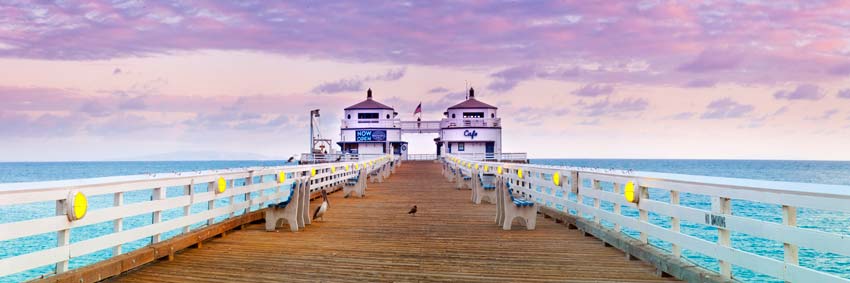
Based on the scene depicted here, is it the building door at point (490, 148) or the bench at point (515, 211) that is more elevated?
the building door at point (490, 148)

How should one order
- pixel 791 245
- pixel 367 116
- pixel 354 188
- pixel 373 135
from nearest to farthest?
pixel 791 245 < pixel 354 188 < pixel 373 135 < pixel 367 116

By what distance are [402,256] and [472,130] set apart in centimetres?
5851

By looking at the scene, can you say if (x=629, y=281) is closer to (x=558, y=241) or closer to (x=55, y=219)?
(x=558, y=241)

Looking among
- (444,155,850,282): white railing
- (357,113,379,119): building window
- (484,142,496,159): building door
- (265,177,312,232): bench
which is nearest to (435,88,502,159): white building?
(484,142,496,159): building door

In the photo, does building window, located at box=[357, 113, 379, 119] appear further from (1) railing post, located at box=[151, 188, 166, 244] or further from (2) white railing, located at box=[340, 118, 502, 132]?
(1) railing post, located at box=[151, 188, 166, 244]

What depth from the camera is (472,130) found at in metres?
66.2

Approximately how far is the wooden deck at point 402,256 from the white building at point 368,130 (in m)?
55.5

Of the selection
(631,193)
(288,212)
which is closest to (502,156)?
(288,212)

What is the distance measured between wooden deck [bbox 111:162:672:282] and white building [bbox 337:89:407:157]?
182 ft

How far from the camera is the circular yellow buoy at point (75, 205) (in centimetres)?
570

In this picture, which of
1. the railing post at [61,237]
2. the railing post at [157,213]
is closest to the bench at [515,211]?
the railing post at [157,213]

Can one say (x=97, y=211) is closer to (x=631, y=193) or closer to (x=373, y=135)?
(x=631, y=193)

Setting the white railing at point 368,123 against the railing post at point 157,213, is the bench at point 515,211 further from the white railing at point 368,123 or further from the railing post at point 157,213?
the white railing at point 368,123

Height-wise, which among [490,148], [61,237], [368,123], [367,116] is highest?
[367,116]
